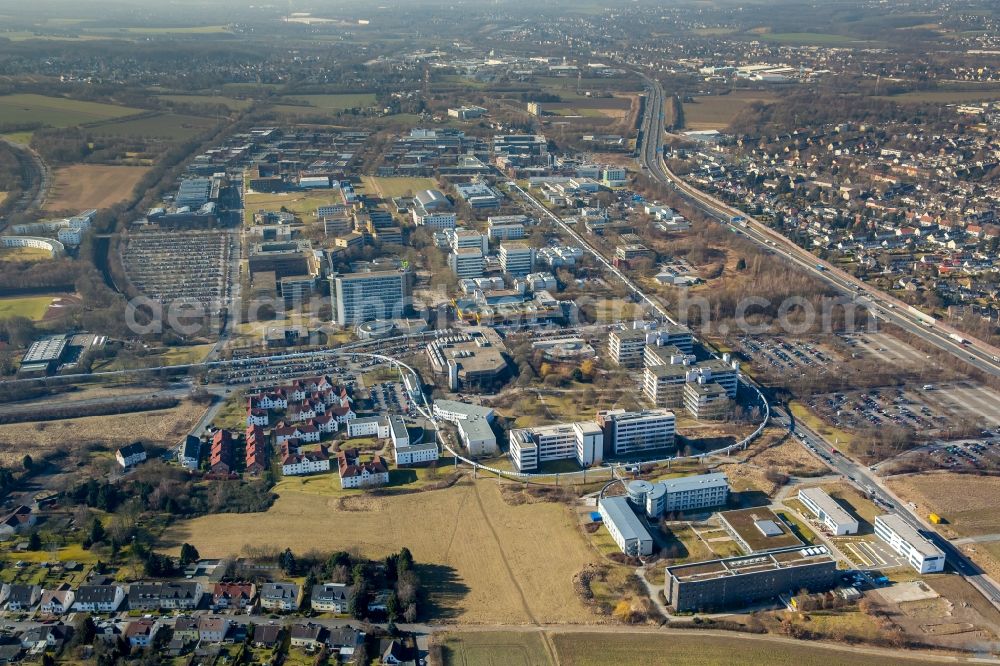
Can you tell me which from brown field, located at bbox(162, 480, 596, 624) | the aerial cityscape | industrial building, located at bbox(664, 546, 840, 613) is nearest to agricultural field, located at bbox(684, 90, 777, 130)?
the aerial cityscape

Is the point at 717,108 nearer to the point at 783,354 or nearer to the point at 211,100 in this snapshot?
the point at 211,100

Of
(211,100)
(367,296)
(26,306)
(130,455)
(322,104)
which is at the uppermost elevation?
(211,100)

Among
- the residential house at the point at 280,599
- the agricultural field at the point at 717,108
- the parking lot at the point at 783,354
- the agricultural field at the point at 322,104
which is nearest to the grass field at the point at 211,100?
the agricultural field at the point at 322,104

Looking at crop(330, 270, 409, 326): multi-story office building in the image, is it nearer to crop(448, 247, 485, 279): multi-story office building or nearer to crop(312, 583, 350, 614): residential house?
crop(448, 247, 485, 279): multi-story office building

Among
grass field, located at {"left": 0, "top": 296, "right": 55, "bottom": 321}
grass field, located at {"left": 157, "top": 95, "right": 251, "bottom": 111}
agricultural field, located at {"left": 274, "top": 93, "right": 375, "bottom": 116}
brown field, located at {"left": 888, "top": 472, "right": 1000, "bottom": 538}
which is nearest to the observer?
brown field, located at {"left": 888, "top": 472, "right": 1000, "bottom": 538}

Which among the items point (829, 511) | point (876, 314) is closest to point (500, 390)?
point (829, 511)
